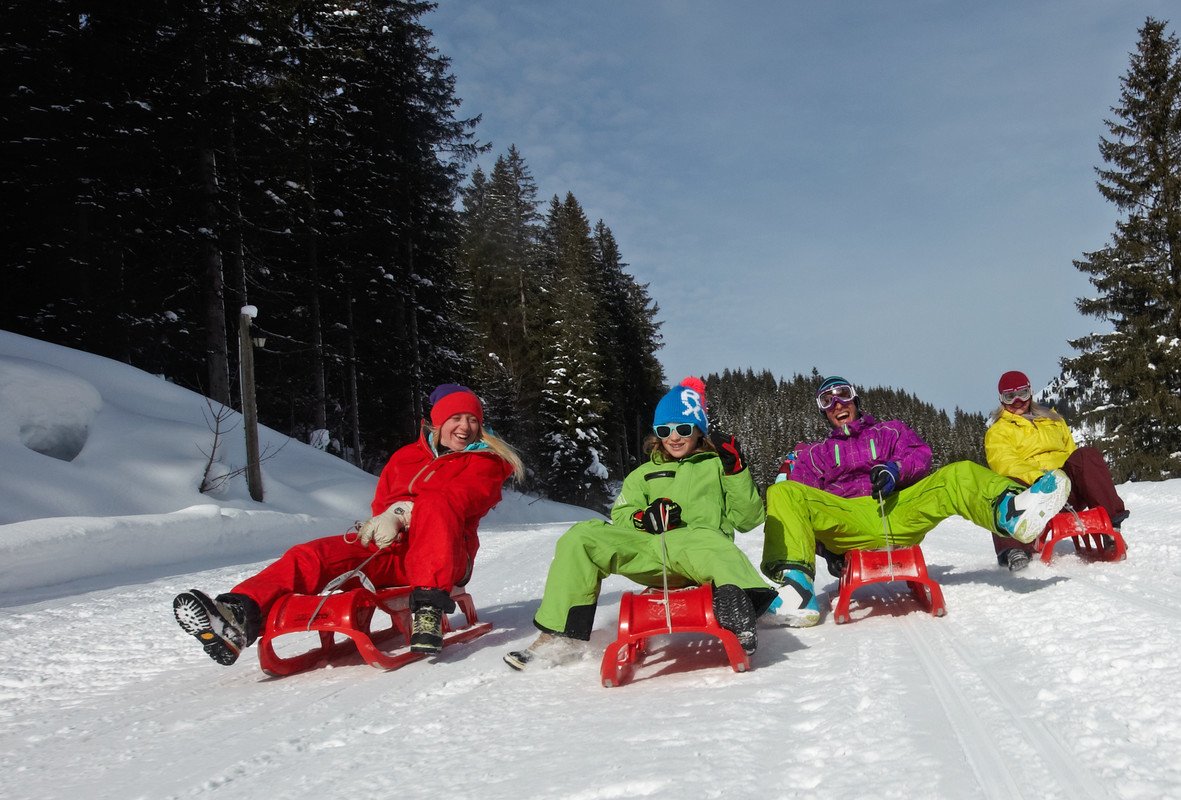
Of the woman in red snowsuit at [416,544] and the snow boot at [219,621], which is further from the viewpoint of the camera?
the woman in red snowsuit at [416,544]

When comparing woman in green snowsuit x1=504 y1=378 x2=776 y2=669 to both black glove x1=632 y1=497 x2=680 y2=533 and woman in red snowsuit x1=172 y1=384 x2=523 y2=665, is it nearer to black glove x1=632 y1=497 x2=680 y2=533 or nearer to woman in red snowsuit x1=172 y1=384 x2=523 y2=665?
black glove x1=632 y1=497 x2=680 y2=533

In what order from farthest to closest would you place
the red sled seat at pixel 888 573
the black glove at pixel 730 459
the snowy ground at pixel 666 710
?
the black glove at pixel 730 459 → the red sled seat at pixel 888 573 → the snowy ground at pixel 666 710

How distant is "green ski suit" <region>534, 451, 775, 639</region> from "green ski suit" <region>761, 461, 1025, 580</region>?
0.24 meters

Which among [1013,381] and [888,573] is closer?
[888,573]

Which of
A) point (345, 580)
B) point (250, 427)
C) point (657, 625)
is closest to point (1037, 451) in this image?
point (657, 625)

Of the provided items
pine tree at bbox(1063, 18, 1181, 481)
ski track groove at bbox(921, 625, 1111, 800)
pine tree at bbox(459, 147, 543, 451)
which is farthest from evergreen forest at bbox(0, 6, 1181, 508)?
ski track groove at bbox(921, 625, 1111, 800)

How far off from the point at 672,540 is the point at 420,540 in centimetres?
122

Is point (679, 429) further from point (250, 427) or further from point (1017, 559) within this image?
point (250, 427)

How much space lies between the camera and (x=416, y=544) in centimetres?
360

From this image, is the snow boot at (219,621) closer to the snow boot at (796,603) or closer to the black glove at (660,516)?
the black glove at (660,516)

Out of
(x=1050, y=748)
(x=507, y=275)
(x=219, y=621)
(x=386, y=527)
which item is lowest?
(x=1050, y=748)

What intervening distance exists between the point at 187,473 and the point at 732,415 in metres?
102

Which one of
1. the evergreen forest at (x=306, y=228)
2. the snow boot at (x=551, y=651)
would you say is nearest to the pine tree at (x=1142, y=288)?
the evergreen forest at (x=306, y=228)

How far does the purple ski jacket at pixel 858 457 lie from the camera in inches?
174
